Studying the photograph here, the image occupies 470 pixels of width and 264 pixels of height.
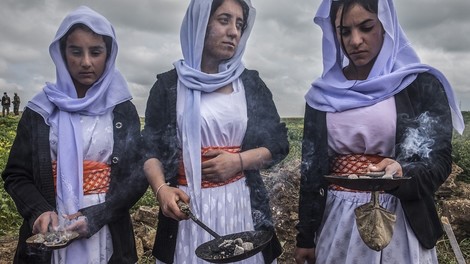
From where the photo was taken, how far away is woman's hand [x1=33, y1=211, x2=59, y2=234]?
2.57 meters

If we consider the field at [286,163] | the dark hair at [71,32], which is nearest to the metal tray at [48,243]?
the dark hair at [71,32]

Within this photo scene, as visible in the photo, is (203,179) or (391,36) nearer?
(391,36)

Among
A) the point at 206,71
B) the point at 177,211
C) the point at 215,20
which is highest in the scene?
the point at 215,20

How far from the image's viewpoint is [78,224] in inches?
104

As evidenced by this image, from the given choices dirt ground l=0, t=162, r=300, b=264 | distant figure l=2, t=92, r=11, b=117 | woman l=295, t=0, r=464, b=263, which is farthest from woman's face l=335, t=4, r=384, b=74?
distant figure l=2, t=92, r=11, b=117

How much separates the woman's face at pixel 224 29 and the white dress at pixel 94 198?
0.83 metres

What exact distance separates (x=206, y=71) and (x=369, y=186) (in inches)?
52.3

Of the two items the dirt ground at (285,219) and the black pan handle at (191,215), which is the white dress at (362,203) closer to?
the black pan handle at (191,215)

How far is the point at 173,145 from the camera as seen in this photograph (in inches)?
109

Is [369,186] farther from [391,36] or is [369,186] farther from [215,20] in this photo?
[215,20]

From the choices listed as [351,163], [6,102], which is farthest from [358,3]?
[6,102]

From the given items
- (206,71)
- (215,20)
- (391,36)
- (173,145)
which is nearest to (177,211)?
(173,145)

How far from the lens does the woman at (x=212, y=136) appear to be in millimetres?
2654

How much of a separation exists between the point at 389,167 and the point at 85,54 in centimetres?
192
